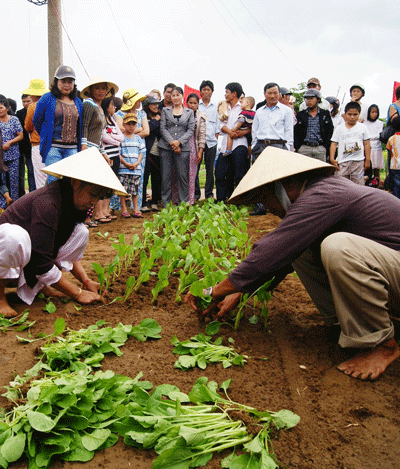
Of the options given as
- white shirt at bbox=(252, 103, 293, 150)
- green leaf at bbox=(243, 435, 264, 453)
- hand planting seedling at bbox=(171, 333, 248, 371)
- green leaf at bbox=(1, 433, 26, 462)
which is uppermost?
white shirt at bbox=(252, 103, 293, 150)

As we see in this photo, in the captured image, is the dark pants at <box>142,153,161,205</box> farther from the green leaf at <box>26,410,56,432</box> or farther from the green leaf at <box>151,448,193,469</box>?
the green leaf at <box>151,448,193,469</box>

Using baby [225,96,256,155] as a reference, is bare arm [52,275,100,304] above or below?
below

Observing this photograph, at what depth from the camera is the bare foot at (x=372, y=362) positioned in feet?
7.26

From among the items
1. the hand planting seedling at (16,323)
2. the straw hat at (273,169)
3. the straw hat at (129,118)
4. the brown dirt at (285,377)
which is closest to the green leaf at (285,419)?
the brown dirt at (285,377)

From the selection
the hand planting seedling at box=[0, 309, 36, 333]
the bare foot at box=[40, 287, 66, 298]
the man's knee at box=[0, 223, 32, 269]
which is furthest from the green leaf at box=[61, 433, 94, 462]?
the bare foot at box=[40, 287, 66, 298]

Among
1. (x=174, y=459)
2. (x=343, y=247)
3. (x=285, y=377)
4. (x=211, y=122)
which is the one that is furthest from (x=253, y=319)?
(x=211, y=122)

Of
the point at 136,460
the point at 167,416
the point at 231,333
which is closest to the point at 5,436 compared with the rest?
the point at 136,460

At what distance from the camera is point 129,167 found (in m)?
6.36

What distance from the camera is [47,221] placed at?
2.76m

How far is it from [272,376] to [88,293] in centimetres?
140

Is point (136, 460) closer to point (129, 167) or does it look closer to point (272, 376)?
point (272, 376)

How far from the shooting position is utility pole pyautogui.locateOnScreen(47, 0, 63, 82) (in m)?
7.41

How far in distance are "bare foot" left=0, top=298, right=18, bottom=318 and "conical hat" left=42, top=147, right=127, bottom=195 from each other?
860mm

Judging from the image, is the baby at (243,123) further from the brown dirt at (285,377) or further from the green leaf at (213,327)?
the green leaf at (213,327)
